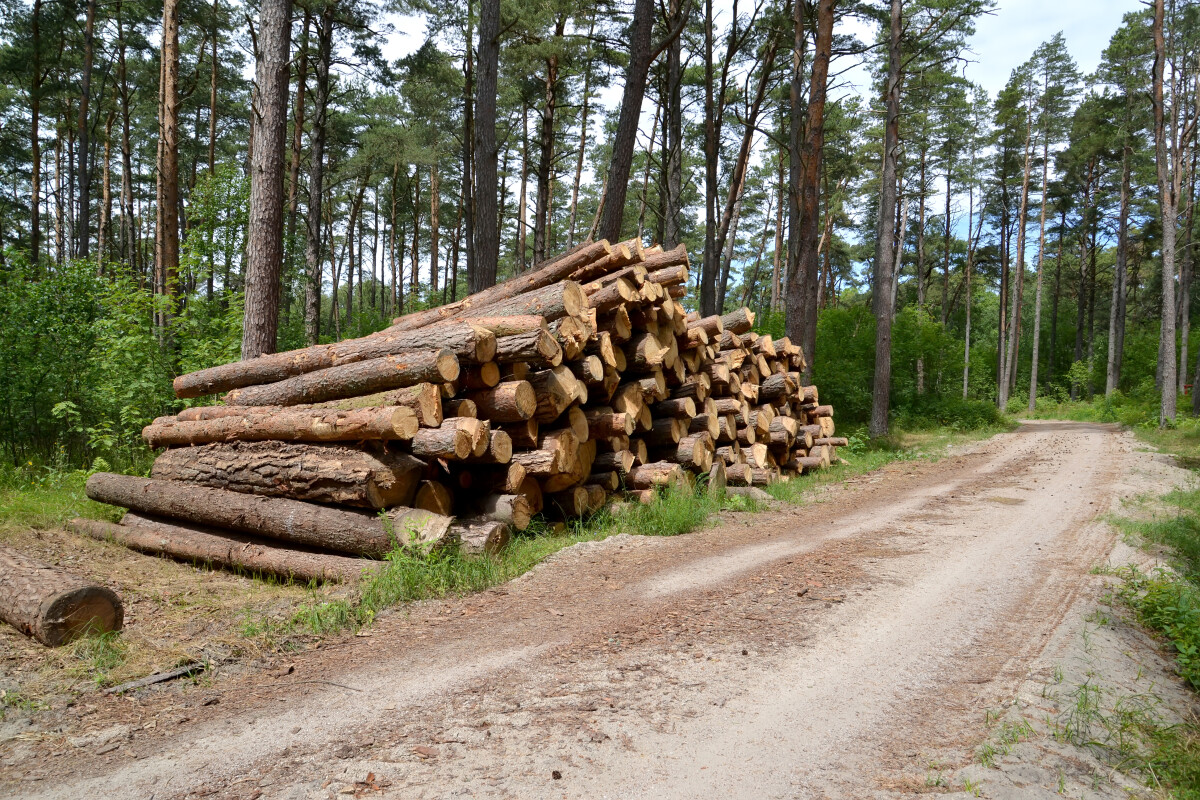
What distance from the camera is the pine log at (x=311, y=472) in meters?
5.90

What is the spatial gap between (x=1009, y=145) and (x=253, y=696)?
42.5 metres

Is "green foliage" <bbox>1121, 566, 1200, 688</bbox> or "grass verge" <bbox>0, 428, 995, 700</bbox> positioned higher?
"green foliage" <bbox>1121, 566, 1200, 688</bbox>

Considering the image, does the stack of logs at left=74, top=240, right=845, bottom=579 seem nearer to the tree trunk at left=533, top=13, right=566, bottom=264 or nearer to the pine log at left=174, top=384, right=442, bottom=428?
the pine log at left=174, top=384, right=442, bottom=428

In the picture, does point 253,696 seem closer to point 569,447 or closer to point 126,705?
point 126,705

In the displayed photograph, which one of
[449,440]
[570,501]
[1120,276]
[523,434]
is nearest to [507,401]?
[523,434]

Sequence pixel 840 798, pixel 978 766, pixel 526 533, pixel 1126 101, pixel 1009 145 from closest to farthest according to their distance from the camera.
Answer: pixel 840 798 < pixel 978 766 < pixel 526 533 < pixel 1126 101 < pixel 1009 145

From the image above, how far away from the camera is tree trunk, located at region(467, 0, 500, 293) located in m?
12.0

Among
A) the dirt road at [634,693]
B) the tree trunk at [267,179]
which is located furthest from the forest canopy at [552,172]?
the dirt road at [634,693]

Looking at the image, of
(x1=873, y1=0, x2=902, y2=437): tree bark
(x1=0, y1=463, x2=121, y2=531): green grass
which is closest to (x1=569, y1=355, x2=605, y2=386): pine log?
(x1=0, y1=463, x2=121, y2=531): green grass

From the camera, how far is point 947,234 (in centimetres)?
4025

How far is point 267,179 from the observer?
970 cm

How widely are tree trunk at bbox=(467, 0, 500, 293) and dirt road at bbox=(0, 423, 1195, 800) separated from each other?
24.7 feet

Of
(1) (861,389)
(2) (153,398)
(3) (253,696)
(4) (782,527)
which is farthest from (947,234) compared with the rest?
(3) (253,696)

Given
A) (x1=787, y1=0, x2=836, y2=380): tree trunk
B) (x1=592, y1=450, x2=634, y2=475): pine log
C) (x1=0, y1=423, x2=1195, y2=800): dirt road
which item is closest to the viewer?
(x1=0, y1=423, x2=1195, y2=800): dirt road
